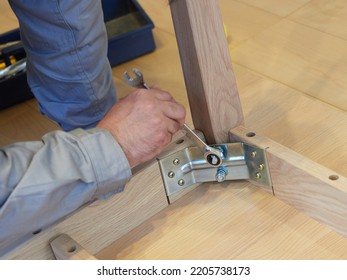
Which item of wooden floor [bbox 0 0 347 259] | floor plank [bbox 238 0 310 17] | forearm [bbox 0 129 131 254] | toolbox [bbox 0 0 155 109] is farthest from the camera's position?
floor plank [bbox 238 0 310 17]

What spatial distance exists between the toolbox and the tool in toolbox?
45 centimetres

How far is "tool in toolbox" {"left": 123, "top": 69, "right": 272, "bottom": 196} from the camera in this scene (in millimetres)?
1059

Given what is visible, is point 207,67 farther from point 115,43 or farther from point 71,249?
point 115,43

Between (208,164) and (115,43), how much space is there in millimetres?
543

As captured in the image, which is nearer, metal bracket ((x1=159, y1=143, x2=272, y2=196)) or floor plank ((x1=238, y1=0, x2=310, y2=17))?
metal bracket ((x1=159, y1=143, x2=272, y2=196))

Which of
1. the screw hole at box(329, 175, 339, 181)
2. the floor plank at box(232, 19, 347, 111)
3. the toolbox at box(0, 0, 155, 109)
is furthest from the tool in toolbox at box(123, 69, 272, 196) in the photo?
the toolbox at box(0, 0, 155, 109)

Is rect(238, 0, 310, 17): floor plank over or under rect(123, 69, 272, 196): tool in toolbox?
under

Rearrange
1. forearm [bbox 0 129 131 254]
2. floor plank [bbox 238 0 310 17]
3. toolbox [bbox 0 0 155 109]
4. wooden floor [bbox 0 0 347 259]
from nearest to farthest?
1. forearm [bbox 0 129 131 254]
2. wooden floor [bbox 0 0 347 259]
3. toolbox [bbox 0 0 155 109]
4. floor plank [bbox 238 0 310 17]

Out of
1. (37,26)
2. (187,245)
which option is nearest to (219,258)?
(187,245)

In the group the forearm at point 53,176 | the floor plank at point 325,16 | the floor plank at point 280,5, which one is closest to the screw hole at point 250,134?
the forearm at point 53,176

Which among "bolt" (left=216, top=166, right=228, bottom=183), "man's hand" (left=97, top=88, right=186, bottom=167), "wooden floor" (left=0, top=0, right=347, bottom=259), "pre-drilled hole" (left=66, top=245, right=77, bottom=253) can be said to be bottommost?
"wooden floor" (left=0, top=0, right=347, bottom=259)

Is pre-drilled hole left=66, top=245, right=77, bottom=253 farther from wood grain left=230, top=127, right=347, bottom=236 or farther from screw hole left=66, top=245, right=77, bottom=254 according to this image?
wood grain left=230, top=127, right=347, bottom=236

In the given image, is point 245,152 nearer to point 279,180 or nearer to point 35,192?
point 279,180

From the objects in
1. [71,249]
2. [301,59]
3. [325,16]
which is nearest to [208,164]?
[71,249]
